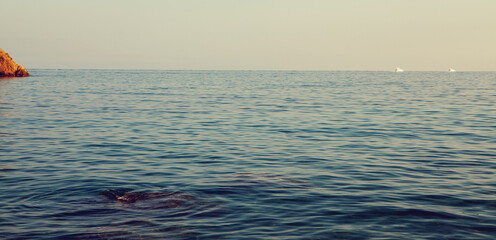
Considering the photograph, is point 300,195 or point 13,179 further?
point 13,179

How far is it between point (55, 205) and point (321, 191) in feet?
22.1

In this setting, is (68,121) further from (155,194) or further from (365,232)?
(365,232)

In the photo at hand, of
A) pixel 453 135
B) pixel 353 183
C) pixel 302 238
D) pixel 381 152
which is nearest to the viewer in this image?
pixel 302 238

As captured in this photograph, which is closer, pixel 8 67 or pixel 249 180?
pixel 249 180

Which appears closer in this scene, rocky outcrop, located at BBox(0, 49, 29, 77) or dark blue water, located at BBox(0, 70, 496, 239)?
dark blue water, located at BBox(0, 70, 496, 239)

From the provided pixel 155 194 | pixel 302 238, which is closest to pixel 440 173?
pixel 302 238

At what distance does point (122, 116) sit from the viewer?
3294cm

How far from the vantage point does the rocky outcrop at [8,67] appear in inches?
3984

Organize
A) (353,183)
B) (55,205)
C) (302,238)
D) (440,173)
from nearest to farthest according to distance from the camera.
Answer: (302,238)
(55,205)
(353,183)
(440,173)

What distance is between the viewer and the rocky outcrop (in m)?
101

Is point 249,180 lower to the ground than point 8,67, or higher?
lower

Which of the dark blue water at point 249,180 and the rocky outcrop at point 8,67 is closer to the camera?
the dark blue water at point 249,180

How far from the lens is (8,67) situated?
105 meters

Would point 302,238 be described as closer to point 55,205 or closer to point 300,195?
point 300,195
